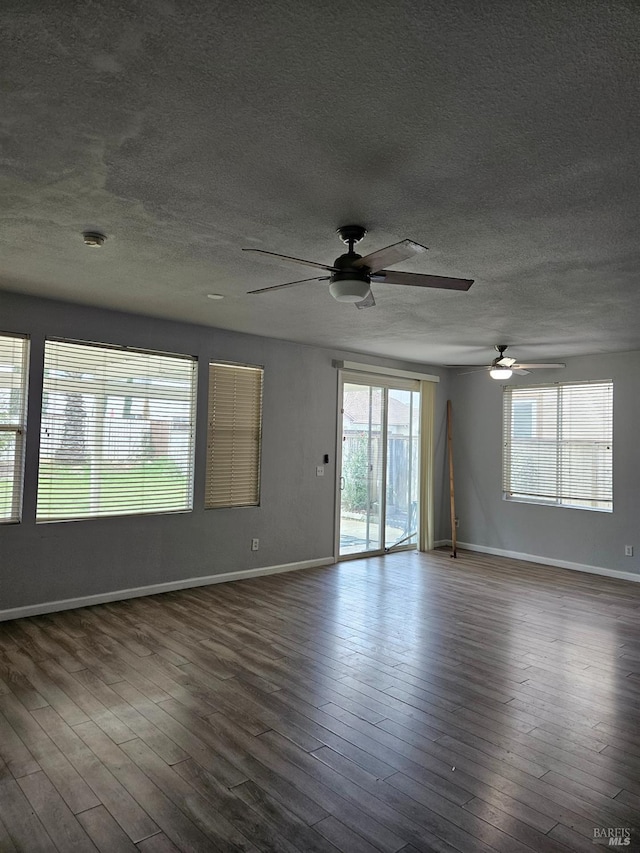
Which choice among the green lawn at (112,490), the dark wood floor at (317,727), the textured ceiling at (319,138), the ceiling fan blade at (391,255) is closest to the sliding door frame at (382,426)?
the dark wood floor at (317,727)

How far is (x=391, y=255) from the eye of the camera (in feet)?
8.34

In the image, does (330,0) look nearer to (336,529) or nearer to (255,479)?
(255,479)

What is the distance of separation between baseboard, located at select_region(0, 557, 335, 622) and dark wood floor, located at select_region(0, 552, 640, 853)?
0.14m

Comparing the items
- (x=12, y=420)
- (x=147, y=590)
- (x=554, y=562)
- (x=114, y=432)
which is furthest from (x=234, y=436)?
(x=554, y=562)

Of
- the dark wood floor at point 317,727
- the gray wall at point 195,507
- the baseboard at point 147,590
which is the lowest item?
the dark wood floor at point 317,727

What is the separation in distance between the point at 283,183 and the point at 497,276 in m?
1.75

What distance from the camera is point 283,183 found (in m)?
2.45

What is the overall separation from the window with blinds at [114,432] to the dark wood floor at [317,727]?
911 mm

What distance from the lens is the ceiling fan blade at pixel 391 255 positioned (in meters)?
2.34

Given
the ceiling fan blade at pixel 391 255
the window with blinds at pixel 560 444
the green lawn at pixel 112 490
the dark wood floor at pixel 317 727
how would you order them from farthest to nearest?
the window with blinds at pixel 560 444 < the green lawn at pixel 112 490 < the ceiling fan blade at pixel 391 255 < the dark wood floor at pixel 317 727

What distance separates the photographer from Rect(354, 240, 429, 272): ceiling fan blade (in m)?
2.34

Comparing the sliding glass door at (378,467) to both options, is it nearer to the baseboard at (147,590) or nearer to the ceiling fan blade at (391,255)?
the baseboard at (147,590)

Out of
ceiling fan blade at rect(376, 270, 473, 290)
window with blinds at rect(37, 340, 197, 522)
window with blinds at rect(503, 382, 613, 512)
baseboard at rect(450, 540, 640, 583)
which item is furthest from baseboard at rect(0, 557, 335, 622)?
ceiling fan blade at rect(376, 270, 473, 290)

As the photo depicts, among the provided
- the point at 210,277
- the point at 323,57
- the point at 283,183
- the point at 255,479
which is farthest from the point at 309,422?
the point at 323,57
